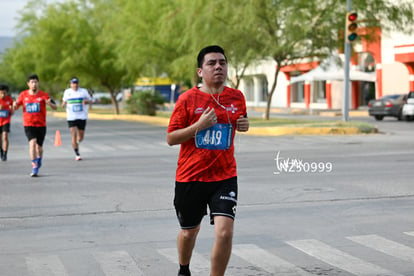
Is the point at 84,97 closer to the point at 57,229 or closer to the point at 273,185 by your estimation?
the point at 273,185

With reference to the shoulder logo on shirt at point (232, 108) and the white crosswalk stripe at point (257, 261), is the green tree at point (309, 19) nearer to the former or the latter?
the white crosswalk stripe at point (257, 261)

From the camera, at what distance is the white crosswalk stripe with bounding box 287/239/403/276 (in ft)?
21.8

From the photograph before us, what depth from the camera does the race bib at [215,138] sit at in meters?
5.74

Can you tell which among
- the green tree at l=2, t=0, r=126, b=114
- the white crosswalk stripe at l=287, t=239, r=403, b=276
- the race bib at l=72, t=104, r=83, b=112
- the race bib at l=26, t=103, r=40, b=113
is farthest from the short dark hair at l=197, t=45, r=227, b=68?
the green tree at l=2, t=0, r=126, b=114

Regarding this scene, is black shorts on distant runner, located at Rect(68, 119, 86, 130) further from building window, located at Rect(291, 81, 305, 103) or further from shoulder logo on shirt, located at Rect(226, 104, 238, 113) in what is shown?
building window, located at Rect(291, 81, 305, 103)

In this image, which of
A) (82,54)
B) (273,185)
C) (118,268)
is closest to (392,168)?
(273,185)

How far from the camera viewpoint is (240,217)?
380 inches

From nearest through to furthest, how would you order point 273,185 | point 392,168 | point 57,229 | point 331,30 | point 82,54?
1. point 57,229
2. point 273,185
3. point 392,168
4. point 331,30
5. point 82,54

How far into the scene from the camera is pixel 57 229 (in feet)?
29.7

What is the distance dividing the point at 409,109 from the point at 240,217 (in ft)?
98.1

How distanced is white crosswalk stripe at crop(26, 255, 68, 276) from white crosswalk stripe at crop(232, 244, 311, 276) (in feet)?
5.26

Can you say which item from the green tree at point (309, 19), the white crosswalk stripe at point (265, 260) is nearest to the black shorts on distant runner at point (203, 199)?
the white crosswalk stripe at point (265, 260)

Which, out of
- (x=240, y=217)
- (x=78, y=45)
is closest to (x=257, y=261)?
(x=240, y=217)

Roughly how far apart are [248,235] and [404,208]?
2.65 m
